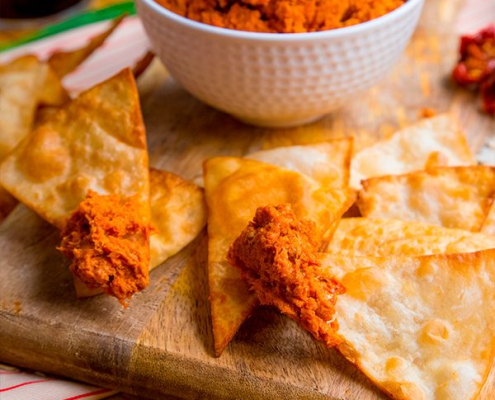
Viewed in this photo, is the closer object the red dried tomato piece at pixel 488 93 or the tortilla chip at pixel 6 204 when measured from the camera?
the tortilla chip at pixel 6 204

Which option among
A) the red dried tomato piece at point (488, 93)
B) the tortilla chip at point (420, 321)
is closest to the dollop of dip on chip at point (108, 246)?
the tortilla chip at point (420, 321)

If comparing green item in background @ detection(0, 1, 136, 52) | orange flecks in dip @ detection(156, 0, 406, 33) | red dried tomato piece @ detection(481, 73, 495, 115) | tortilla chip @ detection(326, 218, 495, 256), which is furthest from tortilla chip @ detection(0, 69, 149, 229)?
red dried tomato piece @ detection(481, 73, 495, 115)

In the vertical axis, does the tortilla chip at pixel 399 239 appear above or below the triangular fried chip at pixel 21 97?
below

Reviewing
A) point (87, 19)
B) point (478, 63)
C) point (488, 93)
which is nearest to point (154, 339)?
point (488, 93)

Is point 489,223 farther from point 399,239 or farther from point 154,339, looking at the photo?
point 154,339

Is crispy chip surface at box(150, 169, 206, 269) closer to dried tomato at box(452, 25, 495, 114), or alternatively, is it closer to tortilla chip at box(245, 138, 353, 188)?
tortilla chip at box(245, 138, 353, 188)

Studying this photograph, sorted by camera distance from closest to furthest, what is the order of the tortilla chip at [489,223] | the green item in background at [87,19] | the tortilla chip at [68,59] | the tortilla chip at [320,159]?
the tortilla chip at [489,223]
the tortilla chip at [320,159]
the tortilla chip at [68,59]
the green item in background at [87,19]

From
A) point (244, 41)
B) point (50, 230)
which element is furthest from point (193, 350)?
point (244, 41)

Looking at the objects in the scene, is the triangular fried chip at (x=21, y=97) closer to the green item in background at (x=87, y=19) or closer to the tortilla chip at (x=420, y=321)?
the green item in background at (x=87, y=19)
